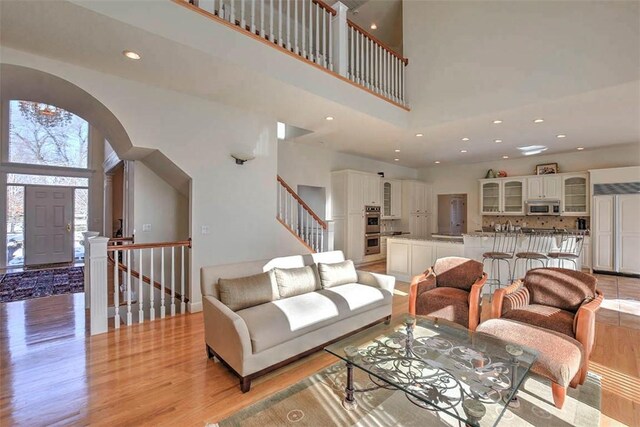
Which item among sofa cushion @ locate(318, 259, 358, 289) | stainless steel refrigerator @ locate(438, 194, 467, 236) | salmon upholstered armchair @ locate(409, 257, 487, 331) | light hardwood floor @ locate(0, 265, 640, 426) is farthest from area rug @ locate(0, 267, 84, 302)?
stainless steel refrigerator @ locate(438, 194, 467, 236)

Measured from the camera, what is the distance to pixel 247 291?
8.79 feet

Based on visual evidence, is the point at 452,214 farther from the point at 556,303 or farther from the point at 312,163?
the point at 556,303

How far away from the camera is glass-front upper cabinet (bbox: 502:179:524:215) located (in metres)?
7.53

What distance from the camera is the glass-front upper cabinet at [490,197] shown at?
797cm

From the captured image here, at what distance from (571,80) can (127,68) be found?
206 inches

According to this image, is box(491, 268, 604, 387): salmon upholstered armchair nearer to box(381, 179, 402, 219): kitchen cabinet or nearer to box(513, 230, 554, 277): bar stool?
box(513, 230, 554, 277): bar stool

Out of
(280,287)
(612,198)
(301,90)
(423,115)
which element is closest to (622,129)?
(612,198)

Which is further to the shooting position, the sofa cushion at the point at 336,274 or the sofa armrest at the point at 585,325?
the sofa cushion at the point at 336,274

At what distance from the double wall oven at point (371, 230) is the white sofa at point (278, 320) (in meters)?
3.96

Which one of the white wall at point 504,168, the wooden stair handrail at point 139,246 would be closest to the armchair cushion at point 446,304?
the wooden stair handrail at point 139,246

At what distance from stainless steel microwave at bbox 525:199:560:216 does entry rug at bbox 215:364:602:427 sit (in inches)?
238

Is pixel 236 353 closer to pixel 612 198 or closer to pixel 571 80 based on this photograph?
pixel 571 80

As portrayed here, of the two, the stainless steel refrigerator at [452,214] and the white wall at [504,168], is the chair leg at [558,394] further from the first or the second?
the stainless steel refrigerator at [452,214]

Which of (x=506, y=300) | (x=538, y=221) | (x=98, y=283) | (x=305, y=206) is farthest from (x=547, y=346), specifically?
(x=538, y=221)
